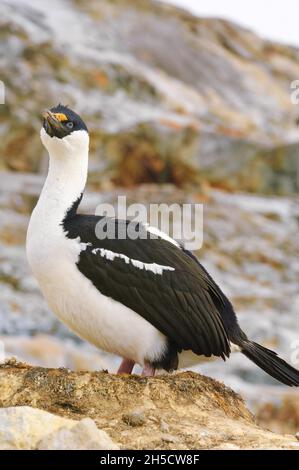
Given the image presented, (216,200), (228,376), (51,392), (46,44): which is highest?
(46,44)

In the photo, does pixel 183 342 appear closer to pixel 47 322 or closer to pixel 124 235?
pixel 124 235

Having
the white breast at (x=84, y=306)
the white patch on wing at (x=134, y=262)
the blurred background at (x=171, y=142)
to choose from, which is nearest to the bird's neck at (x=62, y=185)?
the white breast at (x=84, y=306)

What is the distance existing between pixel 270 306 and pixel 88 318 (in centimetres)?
1117

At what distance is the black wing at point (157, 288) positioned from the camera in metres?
6.66

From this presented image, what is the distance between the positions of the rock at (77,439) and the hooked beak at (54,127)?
9.52 ft

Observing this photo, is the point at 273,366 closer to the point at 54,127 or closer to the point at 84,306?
the point at 84,306

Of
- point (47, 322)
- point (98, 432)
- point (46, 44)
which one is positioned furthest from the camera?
point (46, 44)

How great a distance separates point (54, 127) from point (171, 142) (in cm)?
1829

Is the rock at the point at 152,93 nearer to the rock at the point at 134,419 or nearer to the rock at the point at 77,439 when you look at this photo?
the rock at the point at 134,419

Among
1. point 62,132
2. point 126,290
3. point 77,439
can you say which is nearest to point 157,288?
point 126,290

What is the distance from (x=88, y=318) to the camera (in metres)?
6.65

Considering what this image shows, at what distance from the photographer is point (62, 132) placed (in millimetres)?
7172

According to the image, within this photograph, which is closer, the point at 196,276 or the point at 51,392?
the point at 51,392
